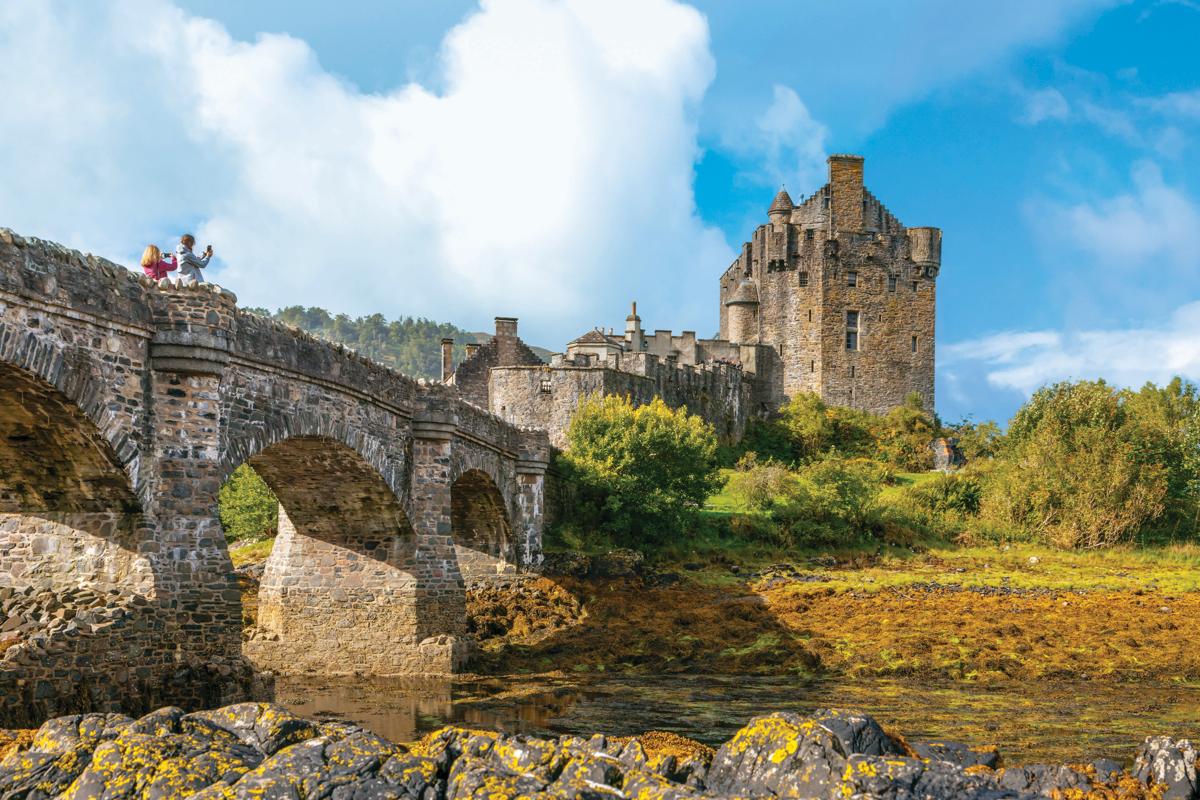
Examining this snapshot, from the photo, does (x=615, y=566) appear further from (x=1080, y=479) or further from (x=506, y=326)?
(x=506, y=326)

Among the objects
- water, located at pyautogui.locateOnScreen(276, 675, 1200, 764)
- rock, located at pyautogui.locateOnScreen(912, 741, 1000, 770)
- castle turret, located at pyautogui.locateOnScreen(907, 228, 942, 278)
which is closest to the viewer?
rock, located at pyautogui.locateOnScreen(912, 741, 1000, 770)

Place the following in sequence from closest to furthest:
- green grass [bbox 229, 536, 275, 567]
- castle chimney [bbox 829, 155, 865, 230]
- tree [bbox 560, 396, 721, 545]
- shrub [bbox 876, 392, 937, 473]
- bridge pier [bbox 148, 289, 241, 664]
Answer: bridge pier [bbox 148, 289, 241, 664] → green grass [bbox 229, 536, 275, 567] → tree [bbox 560, 396, 721, 545] → shrub [bbox 876, 392, 937, 473] → castle chimney [bbox 829, 155, 865, 230]

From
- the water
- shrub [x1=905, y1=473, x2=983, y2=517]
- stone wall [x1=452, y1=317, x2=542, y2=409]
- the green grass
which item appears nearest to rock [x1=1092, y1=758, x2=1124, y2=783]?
the water

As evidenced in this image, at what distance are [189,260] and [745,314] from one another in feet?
183

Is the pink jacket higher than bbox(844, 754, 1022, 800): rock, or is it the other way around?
the pink jacket

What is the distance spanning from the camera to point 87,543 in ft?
51.8

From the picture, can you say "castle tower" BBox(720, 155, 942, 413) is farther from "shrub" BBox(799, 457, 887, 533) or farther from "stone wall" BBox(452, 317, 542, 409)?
"shrub" BBox(799, 457, 887, 533)

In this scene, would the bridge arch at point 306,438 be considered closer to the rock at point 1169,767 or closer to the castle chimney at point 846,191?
the rock at point 1169,767

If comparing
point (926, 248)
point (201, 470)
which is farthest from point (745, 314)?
point (201, 470)

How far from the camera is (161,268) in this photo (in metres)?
17.3

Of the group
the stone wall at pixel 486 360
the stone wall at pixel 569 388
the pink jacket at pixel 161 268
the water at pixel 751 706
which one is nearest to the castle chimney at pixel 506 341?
the stone wall at pixel 486 360

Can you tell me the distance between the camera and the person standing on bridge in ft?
57.8

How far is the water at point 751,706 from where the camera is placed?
16.9 meters

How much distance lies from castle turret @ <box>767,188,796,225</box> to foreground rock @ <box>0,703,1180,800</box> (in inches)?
2402
